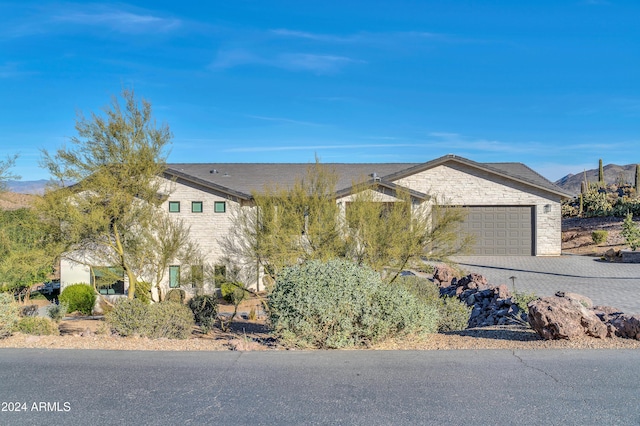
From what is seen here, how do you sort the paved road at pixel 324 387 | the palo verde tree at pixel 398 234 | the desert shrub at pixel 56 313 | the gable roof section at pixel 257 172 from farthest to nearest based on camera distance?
the gable roof section at pixel 257 172 → the desert shrub at pixel 56 313 → the palo verde tree at pixel 398 234 → the paved road at pixel 324 387

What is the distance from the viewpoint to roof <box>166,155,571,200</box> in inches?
Answer: 873

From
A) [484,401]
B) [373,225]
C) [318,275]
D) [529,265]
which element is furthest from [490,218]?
[484,401]

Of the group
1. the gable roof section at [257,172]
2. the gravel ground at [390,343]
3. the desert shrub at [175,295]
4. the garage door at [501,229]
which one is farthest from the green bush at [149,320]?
the garage door at [501,229]

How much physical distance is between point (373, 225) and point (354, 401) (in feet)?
24.2

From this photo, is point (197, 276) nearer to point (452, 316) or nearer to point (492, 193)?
point (452, 316)

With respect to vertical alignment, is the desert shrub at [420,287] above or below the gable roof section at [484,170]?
below

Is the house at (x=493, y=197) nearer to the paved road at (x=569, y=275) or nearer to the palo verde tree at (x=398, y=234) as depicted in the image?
the paved road at (x=569, y=275)

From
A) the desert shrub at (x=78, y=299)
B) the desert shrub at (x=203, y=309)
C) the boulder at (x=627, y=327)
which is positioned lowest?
the desert shrub at (x=78, y=299)

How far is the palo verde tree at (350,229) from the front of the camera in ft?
39.5

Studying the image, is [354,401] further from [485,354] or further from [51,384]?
[51,384]

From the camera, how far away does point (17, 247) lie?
58.0ft

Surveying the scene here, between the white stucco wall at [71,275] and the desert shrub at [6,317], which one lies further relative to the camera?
the white stucco wall at [71,275]

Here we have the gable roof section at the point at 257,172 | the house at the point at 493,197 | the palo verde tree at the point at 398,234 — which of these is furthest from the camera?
the house at the point at 493,197

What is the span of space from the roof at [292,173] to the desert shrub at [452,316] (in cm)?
987
